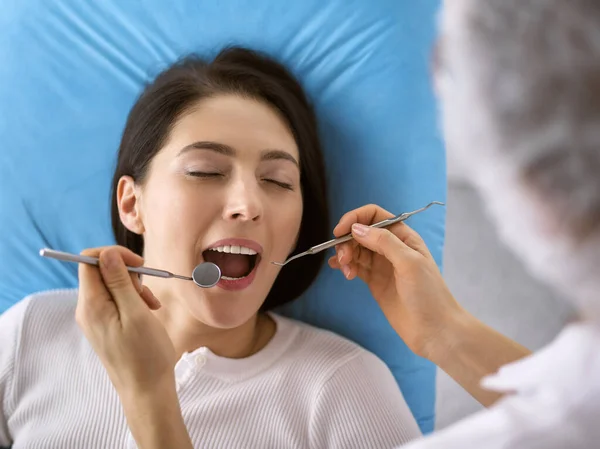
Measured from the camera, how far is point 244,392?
1.08 meters

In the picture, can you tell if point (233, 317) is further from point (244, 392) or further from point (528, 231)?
point (528, 231)

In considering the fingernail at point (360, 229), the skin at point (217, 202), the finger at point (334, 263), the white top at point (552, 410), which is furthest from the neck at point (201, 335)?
the white top at point (552, 410)

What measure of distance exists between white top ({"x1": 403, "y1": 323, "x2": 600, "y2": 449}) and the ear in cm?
78

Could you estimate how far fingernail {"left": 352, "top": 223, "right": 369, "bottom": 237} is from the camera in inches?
38.9

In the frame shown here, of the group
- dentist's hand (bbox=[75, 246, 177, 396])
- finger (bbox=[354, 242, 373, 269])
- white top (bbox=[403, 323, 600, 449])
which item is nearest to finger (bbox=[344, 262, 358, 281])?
finger (bbox=[354, 242, 373, 269])

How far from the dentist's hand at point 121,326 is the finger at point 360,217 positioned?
40 centimetres

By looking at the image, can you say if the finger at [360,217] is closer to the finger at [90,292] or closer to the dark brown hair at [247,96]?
the dark brown hair at [247,96]

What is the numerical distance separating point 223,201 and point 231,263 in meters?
0.18

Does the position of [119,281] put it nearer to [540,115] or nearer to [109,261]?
[109,261]

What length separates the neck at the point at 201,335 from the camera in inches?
44.7

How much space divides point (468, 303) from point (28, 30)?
1.40 meters

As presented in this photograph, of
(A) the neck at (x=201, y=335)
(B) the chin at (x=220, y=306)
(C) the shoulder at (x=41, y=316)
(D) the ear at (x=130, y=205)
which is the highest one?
(D) the ear at (x=130, y=205)

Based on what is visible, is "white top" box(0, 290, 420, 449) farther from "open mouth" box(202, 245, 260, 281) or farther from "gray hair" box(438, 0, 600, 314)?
"gray hair" box(438, 0, 600, 314)

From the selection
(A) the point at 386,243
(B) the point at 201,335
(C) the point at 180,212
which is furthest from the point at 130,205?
(A) the point at 386,243
